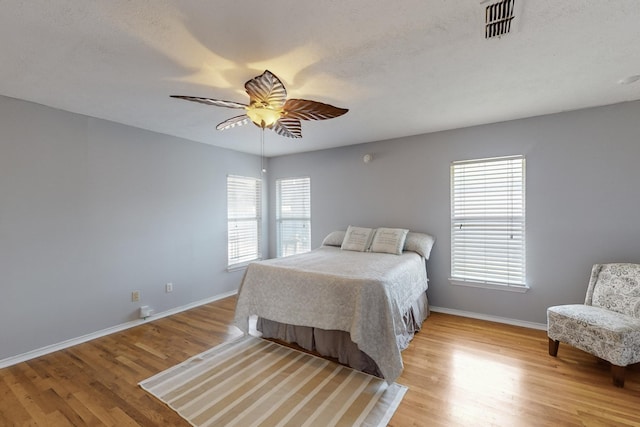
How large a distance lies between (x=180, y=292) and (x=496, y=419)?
3.81 meters

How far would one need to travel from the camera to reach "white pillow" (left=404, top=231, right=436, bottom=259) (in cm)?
356

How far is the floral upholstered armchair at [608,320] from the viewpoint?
6.86 feet

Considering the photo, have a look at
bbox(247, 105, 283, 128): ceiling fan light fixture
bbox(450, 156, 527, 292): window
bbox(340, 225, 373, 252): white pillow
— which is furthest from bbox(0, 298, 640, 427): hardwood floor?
bbox(247, 105, 283, 128): ceiling fan light fixture

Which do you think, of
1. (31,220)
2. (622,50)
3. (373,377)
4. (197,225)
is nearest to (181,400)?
(373,377)

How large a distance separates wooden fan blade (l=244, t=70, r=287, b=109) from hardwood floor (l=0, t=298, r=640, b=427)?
226 cm

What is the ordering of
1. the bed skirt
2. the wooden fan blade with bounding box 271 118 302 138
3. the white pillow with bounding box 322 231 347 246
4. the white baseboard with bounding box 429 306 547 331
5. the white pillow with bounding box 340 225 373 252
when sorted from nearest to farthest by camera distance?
the bed skirt < the wooden fan blade with bounding box 271 118 302 138 < the white baseboard with bounding box 429 306 547 331 < the white pillow with bounding box 340 225 373 252 < the white pillow with bounding box 322 231 347 246

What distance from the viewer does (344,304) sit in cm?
235

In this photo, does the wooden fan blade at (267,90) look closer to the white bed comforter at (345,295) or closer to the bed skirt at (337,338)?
the white bed comforter at (345,295)

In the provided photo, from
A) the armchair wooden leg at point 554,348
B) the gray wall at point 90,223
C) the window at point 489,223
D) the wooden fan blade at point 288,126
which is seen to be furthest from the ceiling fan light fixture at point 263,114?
the armchair wooden leg at point 554,348

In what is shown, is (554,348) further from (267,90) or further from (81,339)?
(81,339)

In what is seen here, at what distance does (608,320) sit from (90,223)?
506 cm

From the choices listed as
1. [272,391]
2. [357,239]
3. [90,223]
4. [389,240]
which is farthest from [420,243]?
[90,223]

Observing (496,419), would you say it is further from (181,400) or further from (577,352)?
(181,400)

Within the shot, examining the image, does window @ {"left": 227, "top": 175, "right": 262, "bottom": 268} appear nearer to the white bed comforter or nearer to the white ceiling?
the white bed comforter
